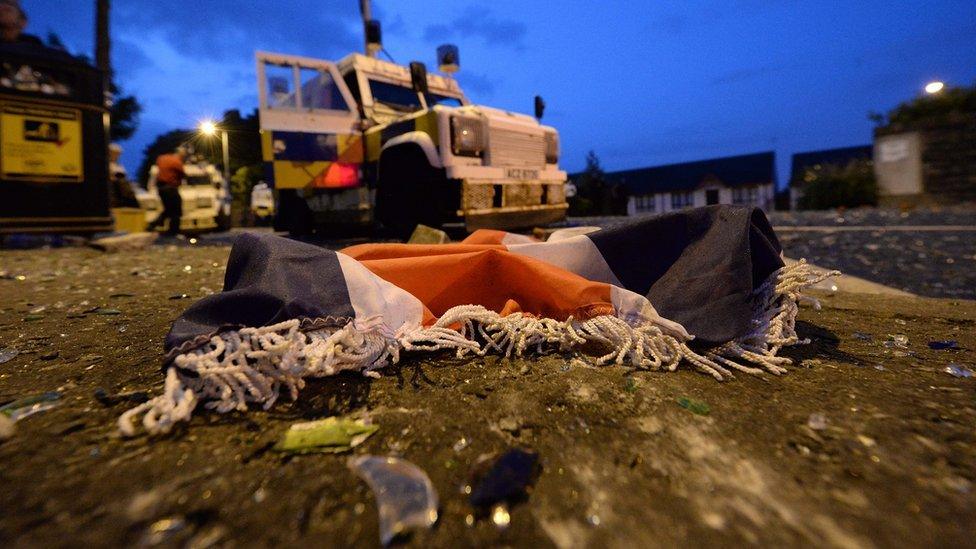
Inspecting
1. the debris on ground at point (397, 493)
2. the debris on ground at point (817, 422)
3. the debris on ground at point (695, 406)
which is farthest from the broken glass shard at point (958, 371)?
the debris on ground at point (397, 493)

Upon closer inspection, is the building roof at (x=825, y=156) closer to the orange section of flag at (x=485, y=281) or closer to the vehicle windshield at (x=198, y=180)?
the vehicle windshield at (x=198, y=180)

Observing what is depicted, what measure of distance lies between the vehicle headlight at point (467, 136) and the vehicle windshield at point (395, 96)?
5.63 feet

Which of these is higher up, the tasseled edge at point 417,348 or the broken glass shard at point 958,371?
the tasseled edge at point 417,348

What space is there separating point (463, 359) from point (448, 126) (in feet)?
13.1

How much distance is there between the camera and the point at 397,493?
737mm

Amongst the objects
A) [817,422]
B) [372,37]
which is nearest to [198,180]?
[372,37]

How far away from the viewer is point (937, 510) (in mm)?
669

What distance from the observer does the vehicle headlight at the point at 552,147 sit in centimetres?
621

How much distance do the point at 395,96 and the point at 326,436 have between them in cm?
615

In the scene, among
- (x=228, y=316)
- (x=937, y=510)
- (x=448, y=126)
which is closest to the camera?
(x=937, y=510)

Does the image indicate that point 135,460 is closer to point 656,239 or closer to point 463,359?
point 463,359

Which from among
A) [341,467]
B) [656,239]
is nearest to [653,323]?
[656,239]

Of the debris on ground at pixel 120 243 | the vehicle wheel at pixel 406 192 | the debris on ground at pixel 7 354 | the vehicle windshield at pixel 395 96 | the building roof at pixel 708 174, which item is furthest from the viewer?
the building roof at pixel 708 174

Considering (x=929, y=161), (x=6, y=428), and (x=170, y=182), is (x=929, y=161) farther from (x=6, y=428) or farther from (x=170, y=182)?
(x=170, y=182)
